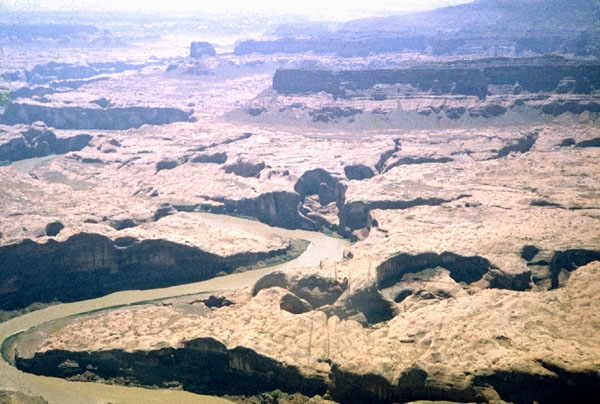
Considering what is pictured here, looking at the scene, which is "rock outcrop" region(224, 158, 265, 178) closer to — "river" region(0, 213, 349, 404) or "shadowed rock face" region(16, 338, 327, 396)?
"river" region(0, 213, 349, 404)

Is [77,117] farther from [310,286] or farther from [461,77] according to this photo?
[310,286]

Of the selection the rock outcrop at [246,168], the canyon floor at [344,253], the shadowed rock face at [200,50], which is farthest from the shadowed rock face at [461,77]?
the shadowed rock face at [200,50]

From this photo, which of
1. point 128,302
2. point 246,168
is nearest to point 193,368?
point 128,302

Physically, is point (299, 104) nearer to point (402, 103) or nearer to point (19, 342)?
point (402, 103)

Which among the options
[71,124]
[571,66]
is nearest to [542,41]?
[571,66]

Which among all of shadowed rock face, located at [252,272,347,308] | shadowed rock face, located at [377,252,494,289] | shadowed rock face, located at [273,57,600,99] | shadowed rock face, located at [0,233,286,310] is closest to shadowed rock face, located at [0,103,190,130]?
shadowed rock face, located at [273,57,600,99]
